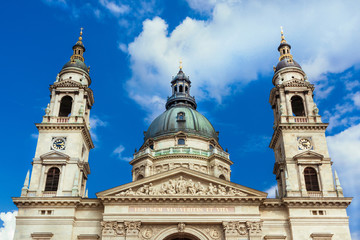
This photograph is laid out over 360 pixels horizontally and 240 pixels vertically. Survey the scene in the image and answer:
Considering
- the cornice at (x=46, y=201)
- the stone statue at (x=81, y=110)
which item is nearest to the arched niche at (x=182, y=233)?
the cornice at (x=46, y=201)

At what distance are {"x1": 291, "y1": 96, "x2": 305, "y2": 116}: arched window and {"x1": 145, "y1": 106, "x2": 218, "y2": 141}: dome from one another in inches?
626

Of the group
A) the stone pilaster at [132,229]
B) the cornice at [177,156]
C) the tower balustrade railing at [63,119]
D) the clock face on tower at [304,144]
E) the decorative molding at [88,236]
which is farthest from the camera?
the cornice at [177,156]

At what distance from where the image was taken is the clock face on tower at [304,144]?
1644 inches

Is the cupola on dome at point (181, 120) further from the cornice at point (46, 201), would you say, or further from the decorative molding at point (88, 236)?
the decorative molding at point (88, 236)

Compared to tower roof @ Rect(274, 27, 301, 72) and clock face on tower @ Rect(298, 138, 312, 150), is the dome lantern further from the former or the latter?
clock face on tower @ Rect(298, 138, 312, 150)

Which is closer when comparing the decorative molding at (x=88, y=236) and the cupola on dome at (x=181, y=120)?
the decorative molding at (x=88, y=236)

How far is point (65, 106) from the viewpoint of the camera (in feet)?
156

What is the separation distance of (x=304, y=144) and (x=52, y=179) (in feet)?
83.1

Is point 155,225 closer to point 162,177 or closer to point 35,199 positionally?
point 162,177

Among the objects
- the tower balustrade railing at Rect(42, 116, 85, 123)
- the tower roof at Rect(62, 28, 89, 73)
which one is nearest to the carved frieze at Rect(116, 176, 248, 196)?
the tower balustrade railing at Rect(42, 116, 85, 123)

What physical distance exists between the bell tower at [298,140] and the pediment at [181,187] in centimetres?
487

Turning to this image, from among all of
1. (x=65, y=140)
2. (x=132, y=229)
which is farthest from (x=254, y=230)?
(x=65, y=140)

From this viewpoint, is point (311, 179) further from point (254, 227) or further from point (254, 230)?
point (254, 230)

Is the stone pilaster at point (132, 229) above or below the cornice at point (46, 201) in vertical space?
below
